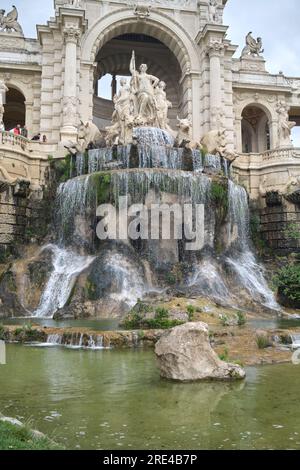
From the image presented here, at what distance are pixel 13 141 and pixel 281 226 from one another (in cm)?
1403

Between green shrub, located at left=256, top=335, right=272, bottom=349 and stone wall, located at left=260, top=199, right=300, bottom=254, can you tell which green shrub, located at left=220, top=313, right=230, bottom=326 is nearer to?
green shrub, located at left=256, top=335, right=272, bottom=349

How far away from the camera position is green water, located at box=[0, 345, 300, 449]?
450 cm

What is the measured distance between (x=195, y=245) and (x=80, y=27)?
17.1m

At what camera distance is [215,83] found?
99.8ft

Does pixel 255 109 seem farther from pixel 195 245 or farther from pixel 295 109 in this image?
pixel 195 245

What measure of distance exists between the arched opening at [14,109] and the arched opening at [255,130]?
16839 mm

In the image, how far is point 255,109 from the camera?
3788cm

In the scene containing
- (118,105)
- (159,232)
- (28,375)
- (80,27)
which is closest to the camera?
(28,375)

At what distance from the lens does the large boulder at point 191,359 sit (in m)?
6.89

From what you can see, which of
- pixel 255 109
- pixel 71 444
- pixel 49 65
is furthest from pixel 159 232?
pixel 255 109

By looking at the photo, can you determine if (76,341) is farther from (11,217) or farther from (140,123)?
(140,123)

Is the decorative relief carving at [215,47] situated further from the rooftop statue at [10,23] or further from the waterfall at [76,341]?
the waterfall at [76,341]

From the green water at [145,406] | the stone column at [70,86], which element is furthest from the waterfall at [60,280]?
the stone column at [70,86]

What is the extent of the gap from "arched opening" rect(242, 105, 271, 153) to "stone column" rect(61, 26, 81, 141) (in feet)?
47.4
